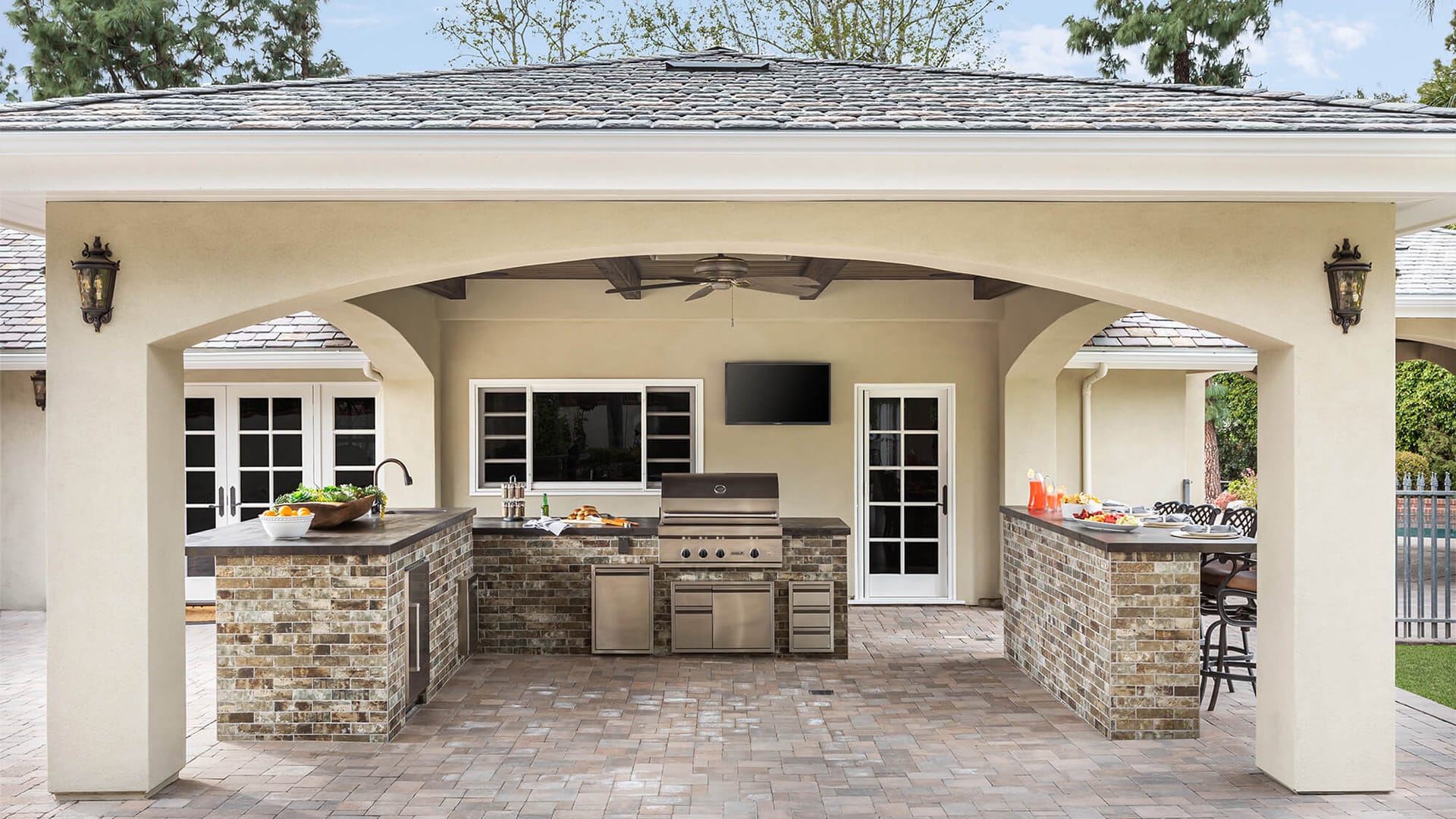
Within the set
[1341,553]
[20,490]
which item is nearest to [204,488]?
[20,490]

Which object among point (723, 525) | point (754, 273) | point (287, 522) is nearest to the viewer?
point (287, 522)

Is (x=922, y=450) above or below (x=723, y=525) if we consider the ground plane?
above

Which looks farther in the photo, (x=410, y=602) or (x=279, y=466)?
(x=279, y=466)

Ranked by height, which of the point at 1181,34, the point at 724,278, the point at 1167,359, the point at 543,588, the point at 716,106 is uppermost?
the point at 1181,34

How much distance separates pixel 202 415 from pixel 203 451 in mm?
343

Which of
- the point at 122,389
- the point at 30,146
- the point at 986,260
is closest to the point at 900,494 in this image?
the point at 986,260

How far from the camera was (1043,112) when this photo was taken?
178 inches

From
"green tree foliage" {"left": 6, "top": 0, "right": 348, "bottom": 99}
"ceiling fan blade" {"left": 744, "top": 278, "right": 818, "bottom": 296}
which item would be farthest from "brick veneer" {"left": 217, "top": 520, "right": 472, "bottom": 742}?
"green tree foliage" {"left": 6, "top": 0, "right": 348, "bottom": 99}

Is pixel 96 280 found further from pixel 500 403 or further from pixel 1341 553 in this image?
pixel 1341 553

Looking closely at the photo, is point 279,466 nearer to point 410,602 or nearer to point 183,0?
point 410,602

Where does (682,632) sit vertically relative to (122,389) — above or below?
below

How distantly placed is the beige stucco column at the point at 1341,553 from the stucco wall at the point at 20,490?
33.1 feet

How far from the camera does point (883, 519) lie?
9570mm

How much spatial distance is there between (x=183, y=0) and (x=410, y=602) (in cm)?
1555
